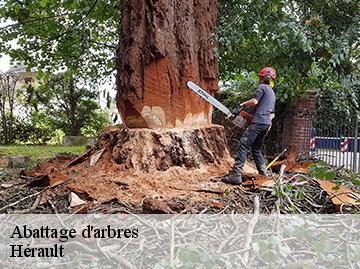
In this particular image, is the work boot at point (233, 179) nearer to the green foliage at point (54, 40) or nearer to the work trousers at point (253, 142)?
the work trousers at point (253, 142)

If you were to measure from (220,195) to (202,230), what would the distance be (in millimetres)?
690

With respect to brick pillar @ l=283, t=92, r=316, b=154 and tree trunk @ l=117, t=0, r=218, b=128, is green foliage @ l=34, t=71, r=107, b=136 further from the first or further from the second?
tree trunk @ l=117, t=0, r=218, b=128

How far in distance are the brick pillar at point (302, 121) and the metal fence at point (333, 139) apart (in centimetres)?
2

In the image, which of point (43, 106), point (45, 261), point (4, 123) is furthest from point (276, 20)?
point (4, 123)

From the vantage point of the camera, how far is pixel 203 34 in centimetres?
429

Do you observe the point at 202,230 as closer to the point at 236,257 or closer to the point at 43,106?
the point at 236,257

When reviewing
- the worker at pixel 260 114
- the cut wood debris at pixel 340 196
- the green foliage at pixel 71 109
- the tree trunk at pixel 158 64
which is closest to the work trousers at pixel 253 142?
the worker at pixel 260 114

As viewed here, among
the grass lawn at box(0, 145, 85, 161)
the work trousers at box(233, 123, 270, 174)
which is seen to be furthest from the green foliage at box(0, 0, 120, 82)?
the work trousers at box(233, 123, 270, 174)

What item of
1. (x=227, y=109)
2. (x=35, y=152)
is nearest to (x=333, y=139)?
(x=227, y=109)

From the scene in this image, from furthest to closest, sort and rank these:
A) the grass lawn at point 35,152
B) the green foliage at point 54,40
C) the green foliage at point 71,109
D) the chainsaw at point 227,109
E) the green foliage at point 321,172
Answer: the green foliage at point 71,109, the grass lawn at point 35,152, the green foliage at point 54,40, the chainsaw at point 227,109, the green foliage at point 321,172

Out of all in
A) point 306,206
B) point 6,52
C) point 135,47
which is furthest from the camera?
point 6,52

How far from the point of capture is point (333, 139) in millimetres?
8758

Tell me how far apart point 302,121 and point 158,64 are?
5.29m

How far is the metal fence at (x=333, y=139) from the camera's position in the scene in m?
8.29
